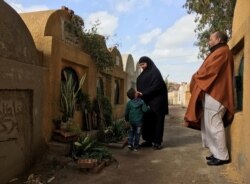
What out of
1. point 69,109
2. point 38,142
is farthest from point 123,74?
point 38,142

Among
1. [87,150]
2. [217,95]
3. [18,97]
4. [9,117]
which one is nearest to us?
[9,117]

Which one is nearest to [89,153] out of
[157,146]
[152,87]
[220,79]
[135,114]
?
[135,114]

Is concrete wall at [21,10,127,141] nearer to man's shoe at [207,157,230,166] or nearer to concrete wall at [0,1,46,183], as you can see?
concrete wall at [0,1,46,183]

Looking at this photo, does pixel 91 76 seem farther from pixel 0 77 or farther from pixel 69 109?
pixel 0 77

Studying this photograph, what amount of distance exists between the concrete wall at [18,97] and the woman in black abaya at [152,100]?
91.1 inches

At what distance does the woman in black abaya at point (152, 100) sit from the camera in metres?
7.40

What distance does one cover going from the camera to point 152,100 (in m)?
7.48

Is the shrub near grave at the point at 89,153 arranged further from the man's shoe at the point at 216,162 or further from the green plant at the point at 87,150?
the man's shoe at the point at 216,162

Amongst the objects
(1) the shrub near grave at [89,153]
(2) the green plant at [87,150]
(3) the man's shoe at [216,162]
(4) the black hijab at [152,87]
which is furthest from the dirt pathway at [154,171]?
(4) the black hijab at [152,87]

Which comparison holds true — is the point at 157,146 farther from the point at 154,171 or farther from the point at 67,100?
the point at 67,100

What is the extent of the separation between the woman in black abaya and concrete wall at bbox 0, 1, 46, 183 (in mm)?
2314

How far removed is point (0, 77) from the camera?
479 cm

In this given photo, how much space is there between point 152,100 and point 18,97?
9.92 feet

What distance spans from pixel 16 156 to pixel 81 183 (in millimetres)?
1069
